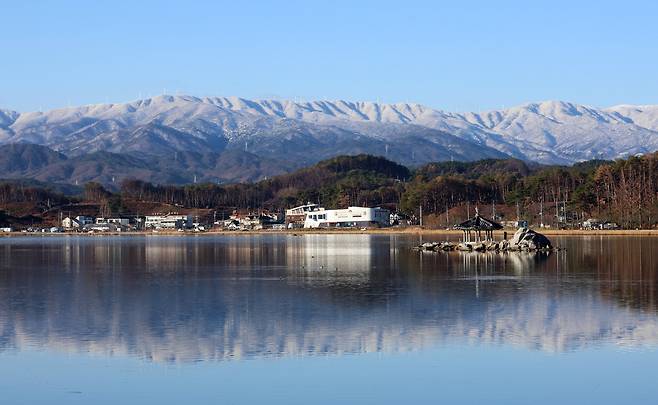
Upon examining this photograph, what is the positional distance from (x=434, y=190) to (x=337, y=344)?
123 meters

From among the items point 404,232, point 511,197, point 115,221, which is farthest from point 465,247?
point 115,221

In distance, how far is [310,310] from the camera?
1067 inches

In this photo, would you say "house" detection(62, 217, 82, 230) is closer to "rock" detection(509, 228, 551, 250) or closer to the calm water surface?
"rock" detection(509, 228, 551, 250)

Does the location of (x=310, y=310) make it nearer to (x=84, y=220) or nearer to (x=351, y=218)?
(x=351, y=218)

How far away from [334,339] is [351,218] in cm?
12546

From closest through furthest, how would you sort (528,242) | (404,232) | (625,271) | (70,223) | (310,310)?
(310,310)
(625,271)
(528,242)
(404,232)
(70,223)

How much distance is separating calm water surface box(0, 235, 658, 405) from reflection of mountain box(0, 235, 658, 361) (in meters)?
0.06

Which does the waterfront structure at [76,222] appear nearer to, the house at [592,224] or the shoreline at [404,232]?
the shoreline at [404,232]

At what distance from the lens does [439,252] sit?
62.2 meters

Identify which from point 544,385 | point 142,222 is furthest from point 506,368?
point 142,222

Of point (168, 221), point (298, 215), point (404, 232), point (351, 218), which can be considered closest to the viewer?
point (404, 232)

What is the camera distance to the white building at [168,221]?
15988 cm

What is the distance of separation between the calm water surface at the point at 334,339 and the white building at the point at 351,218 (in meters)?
104

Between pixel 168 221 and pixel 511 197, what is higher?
pixel 511 197
